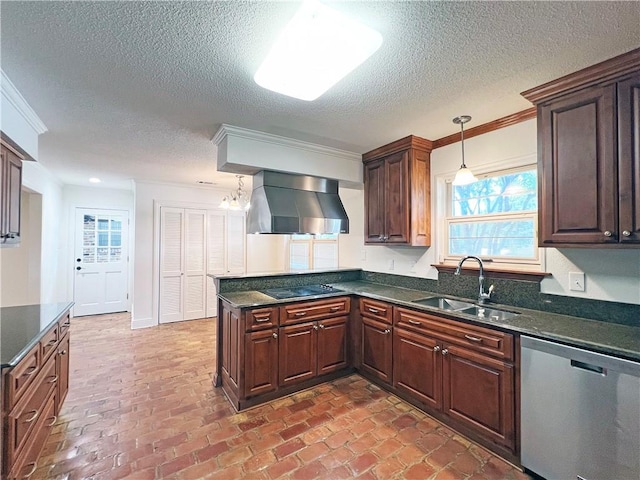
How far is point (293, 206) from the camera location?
3061 millimetres

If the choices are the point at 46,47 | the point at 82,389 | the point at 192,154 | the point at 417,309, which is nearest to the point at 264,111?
the point at 46,47

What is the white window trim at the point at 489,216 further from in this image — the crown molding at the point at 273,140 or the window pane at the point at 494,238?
the crown molding at the point at 273,140

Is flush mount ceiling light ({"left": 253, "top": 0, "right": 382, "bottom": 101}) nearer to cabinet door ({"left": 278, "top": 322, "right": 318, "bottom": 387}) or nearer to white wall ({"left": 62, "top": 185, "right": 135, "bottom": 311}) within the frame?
cabinet door ({"left": 278, "top": 322, "right": 318, "bottom": 387})

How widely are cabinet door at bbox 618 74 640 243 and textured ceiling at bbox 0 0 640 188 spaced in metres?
Answer: 0.24

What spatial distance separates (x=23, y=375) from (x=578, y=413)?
9.83ft

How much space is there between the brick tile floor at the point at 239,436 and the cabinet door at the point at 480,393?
0.54 feet

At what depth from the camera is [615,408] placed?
1487 mm

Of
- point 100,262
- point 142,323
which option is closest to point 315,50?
point 142,323

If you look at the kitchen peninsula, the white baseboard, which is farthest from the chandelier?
the white baseboard

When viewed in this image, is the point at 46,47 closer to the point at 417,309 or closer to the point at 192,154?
the point at 192,154

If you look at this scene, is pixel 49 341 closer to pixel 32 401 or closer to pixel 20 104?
pixel 32 401

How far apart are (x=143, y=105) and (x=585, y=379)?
10.9 ft

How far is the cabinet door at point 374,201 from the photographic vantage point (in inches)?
131

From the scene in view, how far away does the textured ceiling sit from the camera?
133cm
